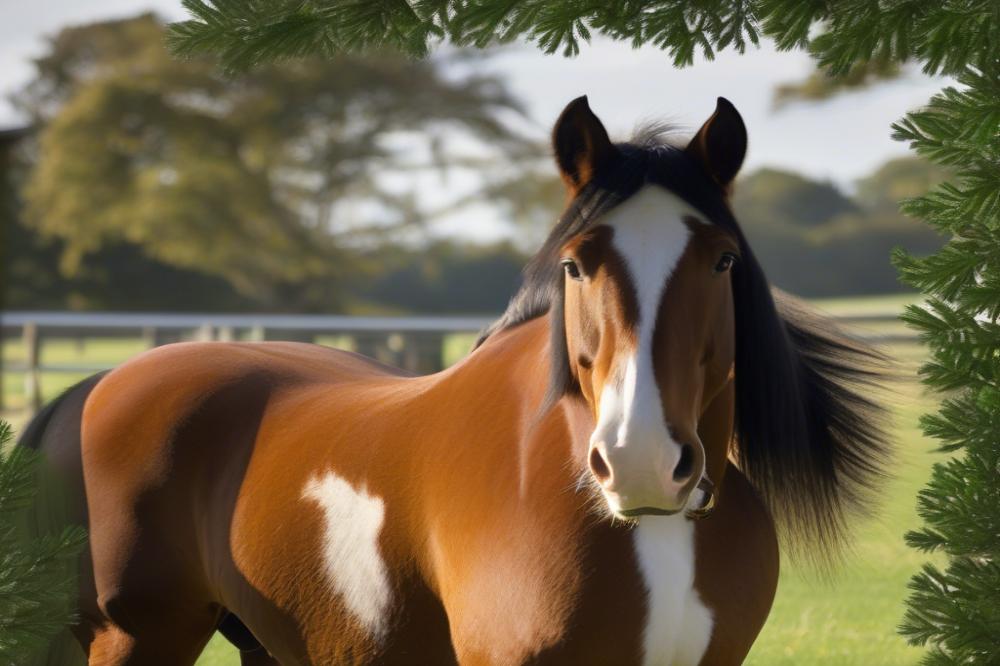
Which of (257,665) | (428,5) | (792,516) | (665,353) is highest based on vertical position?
(428,5)

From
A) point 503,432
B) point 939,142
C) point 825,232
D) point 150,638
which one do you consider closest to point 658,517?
point 503,432

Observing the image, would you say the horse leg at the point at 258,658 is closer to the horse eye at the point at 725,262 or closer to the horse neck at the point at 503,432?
the horse neck at the point at 503,432

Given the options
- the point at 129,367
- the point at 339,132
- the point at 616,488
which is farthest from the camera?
the point at 339,132

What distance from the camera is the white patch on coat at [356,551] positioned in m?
→ 2.54

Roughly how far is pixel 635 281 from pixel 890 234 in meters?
36.2

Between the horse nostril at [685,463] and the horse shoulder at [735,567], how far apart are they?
1.00 ft

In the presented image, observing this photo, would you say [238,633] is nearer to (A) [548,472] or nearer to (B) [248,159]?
(A) [548,472]

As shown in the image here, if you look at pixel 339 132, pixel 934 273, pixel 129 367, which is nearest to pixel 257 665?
pixel 129 367

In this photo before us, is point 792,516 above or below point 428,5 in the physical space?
below

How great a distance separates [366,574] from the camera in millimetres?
2561

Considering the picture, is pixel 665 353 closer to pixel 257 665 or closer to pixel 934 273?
pixel 934 273

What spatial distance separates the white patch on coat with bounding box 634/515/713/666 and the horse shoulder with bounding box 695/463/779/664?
27mm

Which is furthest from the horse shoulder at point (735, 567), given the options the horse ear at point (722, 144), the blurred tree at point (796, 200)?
the blurred tree at point (796, 200)

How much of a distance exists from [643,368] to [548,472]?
0.40 m
